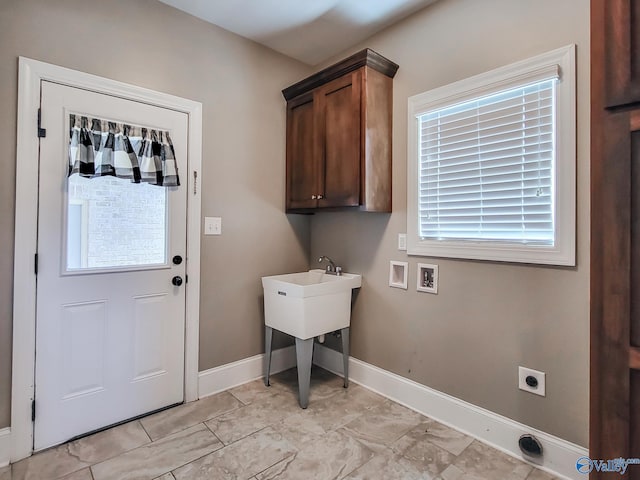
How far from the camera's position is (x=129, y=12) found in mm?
2096

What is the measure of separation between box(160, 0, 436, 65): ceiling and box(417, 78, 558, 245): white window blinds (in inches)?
31.1

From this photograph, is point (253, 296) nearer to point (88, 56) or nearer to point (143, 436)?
point (143, 436)

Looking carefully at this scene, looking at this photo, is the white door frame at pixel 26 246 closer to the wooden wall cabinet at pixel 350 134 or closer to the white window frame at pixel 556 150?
the wooden wall cabinet at pixel 350 134

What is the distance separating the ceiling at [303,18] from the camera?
2.22 m

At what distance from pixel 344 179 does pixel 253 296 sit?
3.97ft

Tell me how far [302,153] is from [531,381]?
2.17 meters

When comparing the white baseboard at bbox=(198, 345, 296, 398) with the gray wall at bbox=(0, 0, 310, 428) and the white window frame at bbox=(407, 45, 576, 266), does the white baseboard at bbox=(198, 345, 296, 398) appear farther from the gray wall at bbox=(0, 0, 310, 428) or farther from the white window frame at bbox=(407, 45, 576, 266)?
the white window frame at bbox=(407, 45, 576, 266)

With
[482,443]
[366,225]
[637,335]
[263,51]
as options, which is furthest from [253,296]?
[637,335]

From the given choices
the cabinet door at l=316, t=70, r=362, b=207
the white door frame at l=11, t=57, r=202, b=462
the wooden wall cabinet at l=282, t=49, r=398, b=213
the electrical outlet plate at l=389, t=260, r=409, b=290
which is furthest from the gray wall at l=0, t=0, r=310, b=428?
the electrical outlet plate at l=389, t=260, r=409, b=290

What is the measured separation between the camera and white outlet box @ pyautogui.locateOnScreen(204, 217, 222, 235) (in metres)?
2.47

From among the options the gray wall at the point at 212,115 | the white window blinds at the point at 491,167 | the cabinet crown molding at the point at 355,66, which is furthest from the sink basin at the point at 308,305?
the cabinet crown molding at the point at 355,66

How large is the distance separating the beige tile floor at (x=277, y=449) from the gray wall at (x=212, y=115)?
0.38 meters

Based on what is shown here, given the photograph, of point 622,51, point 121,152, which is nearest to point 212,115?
point 121,152

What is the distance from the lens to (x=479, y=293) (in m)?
1.98
